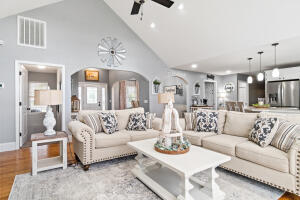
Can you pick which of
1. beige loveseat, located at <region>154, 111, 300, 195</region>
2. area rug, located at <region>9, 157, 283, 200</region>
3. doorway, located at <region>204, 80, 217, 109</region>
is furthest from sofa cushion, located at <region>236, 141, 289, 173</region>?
doorway, located at <region>204, 80, 217, 109</region>

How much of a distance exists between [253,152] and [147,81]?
453 cm

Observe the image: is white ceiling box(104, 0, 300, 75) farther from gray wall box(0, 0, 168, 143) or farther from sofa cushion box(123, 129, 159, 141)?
sofa cushion box(123, 129, 159, 141)

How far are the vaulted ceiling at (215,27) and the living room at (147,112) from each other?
0.09ft

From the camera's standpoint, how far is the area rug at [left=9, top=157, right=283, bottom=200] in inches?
73.7

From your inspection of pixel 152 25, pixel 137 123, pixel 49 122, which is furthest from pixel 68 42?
pixel 137 123

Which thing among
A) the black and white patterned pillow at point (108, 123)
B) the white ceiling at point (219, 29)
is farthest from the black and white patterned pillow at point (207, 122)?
the white ceiling at point (219, 29)

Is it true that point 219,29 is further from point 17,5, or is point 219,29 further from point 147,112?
point 17,5

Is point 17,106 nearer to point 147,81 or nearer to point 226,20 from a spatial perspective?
point 147,81

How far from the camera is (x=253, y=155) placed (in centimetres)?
209

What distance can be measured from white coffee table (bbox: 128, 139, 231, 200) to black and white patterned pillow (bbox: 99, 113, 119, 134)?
2.73ft

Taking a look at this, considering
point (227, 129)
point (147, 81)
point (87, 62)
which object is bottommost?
point (227, 129)

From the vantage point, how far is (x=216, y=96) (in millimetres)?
8547

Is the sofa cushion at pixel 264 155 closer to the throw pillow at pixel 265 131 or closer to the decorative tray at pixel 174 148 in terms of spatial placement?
the throw pillow at pixel 265 131

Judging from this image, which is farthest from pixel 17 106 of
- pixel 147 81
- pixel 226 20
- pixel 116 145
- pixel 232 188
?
pixel 226 20
